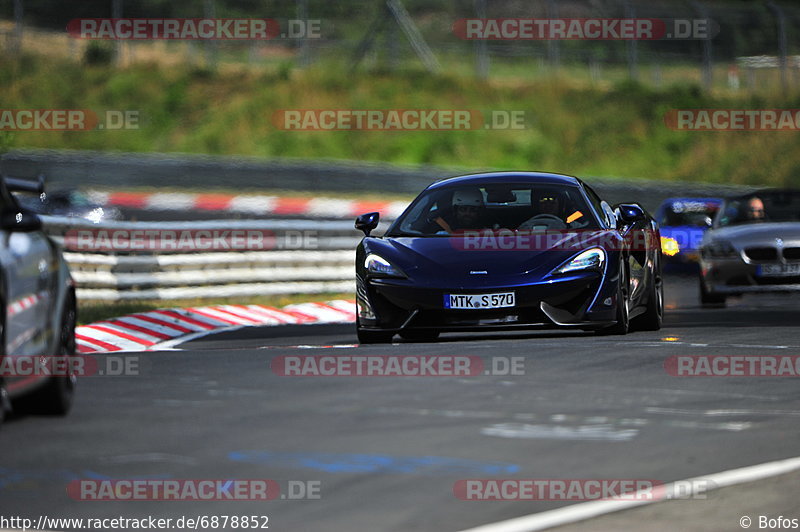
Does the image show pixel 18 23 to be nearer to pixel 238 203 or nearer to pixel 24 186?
pixel 238 203

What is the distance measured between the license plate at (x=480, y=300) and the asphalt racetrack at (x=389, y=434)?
65cm

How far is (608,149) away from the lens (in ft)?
148

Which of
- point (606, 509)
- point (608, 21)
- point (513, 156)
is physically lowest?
point (606, 509)

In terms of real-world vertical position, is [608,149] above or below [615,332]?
above

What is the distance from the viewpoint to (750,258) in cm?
1773

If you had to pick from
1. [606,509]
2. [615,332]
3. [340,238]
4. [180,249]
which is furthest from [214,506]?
[340,238]

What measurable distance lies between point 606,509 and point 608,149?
39201 mm

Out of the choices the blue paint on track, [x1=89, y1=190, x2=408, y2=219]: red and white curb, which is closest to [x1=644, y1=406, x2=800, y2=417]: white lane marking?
the blue paint on track

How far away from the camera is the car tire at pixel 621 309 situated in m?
12.0

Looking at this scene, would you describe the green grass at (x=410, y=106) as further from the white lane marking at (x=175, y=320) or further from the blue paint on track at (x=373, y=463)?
the blue paint on track at (x=373, y=463)

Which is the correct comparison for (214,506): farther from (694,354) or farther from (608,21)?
(608,21)

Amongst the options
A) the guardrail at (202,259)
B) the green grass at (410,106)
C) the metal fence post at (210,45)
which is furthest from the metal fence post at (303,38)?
the guardrail at (202,259)

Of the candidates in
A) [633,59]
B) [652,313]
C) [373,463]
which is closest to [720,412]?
[373,463]

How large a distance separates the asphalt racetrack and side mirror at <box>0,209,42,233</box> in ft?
3.11
